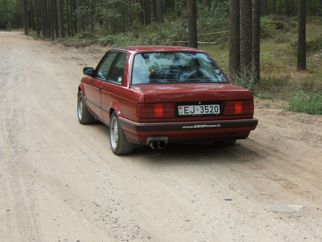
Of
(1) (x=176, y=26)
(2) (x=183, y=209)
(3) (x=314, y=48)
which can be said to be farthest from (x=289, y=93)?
(1) (x=176, y=26)

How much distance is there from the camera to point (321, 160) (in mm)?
7336

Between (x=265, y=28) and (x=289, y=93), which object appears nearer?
(x=289, y=93)

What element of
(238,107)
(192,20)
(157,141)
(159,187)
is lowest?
(159,187)

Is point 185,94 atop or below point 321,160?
atop

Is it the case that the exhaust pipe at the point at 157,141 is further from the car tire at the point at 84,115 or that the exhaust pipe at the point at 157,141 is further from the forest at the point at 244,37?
the forest at the point at 244,37

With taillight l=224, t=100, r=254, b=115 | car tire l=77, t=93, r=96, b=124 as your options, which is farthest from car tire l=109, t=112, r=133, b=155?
car tire l=77, t=93, r=96, b=124

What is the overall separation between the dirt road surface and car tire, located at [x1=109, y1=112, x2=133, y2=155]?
14 centimetres

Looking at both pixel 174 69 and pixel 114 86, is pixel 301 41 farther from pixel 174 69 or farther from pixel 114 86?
pixel 114 86

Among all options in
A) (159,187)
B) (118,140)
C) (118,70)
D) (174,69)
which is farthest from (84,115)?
(159,187)

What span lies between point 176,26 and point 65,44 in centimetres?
1177

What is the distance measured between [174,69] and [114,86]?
0.94 meters

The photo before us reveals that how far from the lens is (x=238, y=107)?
723 cm

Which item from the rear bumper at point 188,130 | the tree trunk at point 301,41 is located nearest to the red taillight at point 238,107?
the rear bumper at point 188,130

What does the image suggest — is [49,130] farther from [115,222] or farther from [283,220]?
[283,220]
